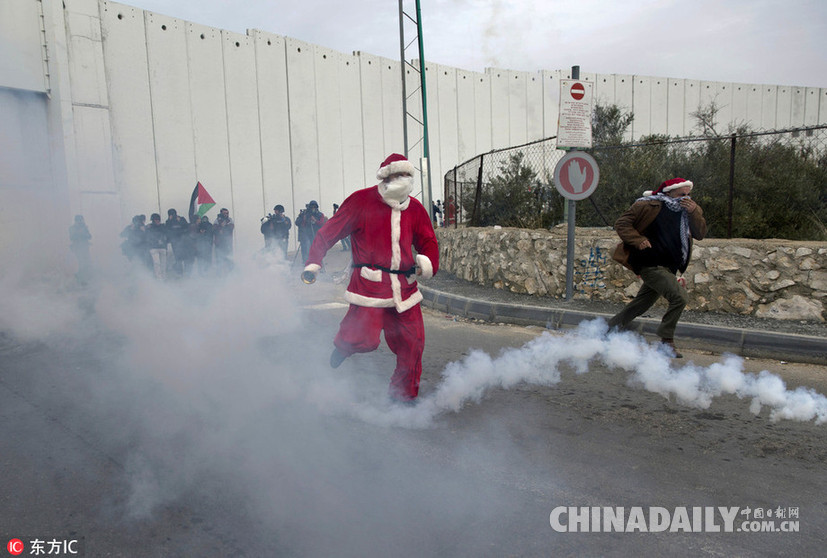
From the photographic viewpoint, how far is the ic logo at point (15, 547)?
7.54ft

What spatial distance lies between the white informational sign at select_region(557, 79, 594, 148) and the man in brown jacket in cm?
222

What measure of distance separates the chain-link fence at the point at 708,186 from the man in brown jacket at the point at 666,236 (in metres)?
2.87

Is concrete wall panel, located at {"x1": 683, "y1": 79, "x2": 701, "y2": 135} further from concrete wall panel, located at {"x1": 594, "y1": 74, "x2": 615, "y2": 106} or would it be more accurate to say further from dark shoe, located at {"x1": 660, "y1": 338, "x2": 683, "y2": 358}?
dark shoe, located at {"x1": 660, "y1": 338, "x2": 683, "y2": 358}

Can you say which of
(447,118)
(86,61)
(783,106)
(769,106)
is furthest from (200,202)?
(783,106)

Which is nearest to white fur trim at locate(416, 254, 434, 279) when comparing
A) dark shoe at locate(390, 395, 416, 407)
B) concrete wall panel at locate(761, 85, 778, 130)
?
dark shoe at locate(390, 395, 416, 407)

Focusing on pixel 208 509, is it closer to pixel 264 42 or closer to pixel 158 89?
pixel 158 89

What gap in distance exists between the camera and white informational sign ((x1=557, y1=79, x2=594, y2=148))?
285 inches

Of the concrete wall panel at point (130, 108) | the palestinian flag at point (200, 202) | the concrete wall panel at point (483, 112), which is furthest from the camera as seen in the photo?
the concrete wall panel at point (483, 112)

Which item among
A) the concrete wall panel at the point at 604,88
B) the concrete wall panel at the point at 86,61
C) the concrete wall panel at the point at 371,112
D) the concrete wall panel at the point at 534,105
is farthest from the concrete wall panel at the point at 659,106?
the concrete wall panel at the point at 86,61

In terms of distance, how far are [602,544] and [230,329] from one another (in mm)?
4733

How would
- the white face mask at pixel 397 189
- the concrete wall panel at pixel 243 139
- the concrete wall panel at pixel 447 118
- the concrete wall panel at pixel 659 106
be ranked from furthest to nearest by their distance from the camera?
the concrete wall panel at pixel 659 106 → the concrete wall panel at pixel 447 118 → the concrete wall panel at pixel 243 139 → the white face mask at pixel 397 189

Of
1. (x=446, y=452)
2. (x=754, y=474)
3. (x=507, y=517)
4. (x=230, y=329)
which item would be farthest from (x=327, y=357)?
(x=754, y=474)

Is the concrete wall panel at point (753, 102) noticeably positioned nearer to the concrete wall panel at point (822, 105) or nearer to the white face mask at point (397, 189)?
the concrete wall panel at point (822, 105)

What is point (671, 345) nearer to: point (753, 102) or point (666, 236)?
point (666, 236)
